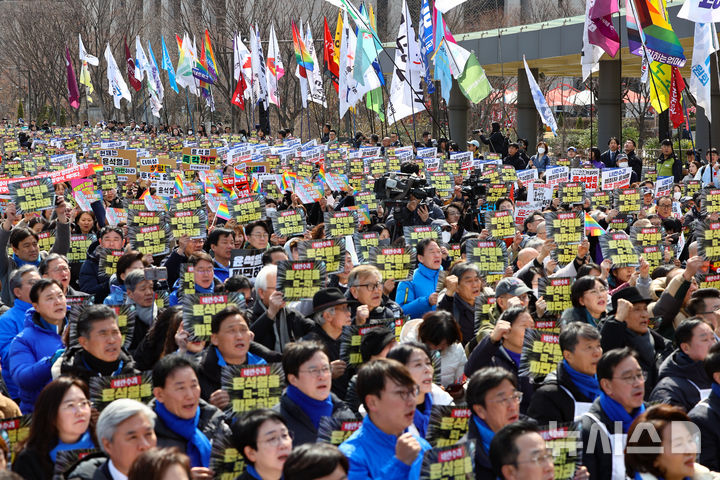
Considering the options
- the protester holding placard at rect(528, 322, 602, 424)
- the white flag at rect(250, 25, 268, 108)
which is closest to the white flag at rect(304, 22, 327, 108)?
the white flag at rect(250, 25, 268, 108)

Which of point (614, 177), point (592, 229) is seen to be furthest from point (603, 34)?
point (592, 229)

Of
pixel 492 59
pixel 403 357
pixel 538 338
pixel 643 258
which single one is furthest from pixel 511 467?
pixel 492 59

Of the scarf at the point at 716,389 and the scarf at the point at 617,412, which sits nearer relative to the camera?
the scarf at the point at 617,412

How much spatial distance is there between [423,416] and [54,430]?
6.38 ft

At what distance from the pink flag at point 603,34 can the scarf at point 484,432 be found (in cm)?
1418

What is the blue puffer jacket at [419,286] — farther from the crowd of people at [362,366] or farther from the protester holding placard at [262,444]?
the protester holding placard at [262,444]

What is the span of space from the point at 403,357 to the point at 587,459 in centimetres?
113

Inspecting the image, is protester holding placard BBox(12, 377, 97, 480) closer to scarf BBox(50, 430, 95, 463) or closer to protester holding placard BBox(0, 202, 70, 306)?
scarf BBox(50, 430, 95, 463)

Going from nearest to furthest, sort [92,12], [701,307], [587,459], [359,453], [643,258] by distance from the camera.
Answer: [359,453] < [587,459] < [701,307] < [643,258] < [92,12]

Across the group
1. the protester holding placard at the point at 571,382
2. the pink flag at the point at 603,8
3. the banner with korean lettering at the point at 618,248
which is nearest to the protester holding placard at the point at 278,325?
the protester holding placard at the point at 571,382

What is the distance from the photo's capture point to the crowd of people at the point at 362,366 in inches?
187

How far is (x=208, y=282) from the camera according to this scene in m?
8.57

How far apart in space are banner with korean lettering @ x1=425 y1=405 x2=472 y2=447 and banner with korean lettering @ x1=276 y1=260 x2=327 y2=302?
A: 267 cm

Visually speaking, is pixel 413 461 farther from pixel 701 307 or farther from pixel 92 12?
pixel 92 12
